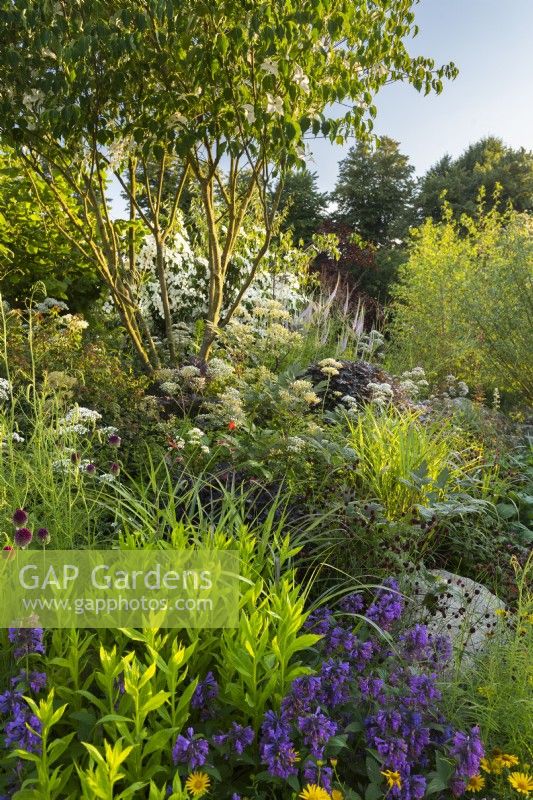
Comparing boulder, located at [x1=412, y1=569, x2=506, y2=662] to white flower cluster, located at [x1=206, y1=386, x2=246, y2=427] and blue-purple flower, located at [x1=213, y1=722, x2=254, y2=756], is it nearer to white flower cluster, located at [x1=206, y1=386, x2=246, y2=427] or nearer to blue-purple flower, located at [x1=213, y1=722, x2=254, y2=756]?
blue-purple flower, located at [x1=213, y1=722, x2=254, y2=756]

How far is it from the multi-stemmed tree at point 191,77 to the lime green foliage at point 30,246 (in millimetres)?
925

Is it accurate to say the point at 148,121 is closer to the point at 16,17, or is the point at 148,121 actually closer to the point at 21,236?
the point at 16,17

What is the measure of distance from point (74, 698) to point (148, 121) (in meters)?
4.29

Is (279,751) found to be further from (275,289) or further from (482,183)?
(482,183)

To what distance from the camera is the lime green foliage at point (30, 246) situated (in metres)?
6.40

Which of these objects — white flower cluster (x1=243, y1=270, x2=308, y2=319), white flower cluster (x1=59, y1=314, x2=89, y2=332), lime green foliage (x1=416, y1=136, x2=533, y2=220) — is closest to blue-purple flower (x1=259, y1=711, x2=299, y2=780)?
white flower cluster (x1=59, y1=314, x2=89, y2=332)

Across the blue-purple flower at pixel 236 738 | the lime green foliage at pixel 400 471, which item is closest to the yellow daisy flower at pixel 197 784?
the blue-purple flower at pixel 236 738

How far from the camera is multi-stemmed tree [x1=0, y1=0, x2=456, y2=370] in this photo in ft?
13.6

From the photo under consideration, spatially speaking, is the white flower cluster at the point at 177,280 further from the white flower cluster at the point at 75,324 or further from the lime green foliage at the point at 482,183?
the lime green foliage at the point at 482,183

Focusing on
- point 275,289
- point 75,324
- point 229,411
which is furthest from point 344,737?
point 275,289

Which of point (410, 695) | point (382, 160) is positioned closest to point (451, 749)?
point (410, 695)

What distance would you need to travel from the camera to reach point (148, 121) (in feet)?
16.1

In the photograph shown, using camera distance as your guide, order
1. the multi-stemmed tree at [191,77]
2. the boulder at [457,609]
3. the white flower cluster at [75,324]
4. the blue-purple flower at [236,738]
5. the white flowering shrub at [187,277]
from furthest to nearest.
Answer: the white flowering shrub at [187,277] → the white flower cluster at [75,324] → the multi-stemmed tree at [191,77] → the boulder at [457,609] → the blue-purple flower at [236,738]

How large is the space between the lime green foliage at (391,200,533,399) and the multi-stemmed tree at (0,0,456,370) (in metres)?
2.04
